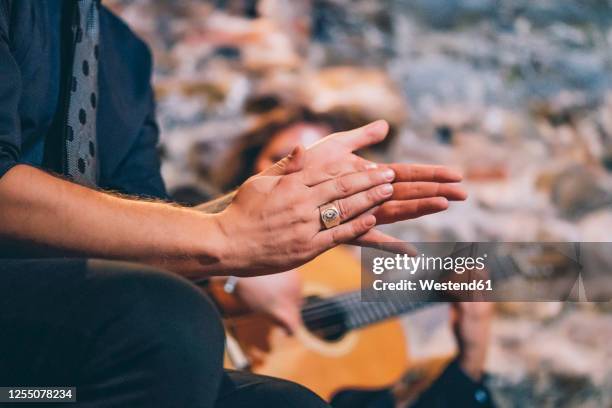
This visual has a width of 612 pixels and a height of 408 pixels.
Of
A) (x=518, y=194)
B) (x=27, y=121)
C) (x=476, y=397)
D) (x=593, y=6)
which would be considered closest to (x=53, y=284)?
(x=27, y=121)

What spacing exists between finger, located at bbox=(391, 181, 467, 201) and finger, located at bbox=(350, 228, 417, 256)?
58 mm

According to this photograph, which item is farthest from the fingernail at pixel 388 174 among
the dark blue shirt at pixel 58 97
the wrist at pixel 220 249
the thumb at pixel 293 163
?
the dark blue shirt at pixel 58 97

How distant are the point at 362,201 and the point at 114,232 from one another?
0.96ft

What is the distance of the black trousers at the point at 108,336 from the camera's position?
562 millimetres

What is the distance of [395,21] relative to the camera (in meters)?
2.32

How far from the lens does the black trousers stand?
0.56 meters

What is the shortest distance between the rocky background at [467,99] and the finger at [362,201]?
1.38 m

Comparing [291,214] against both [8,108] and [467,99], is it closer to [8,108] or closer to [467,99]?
[8,108]

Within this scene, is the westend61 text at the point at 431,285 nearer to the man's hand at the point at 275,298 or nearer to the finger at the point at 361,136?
the man's hand at the point at 275,298

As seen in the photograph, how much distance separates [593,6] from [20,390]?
2.31 metres

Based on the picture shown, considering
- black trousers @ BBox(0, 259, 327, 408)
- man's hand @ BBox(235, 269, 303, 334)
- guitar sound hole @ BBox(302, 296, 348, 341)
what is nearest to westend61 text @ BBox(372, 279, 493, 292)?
guitar sound hole @ BBox(302, 296, 348, 341)

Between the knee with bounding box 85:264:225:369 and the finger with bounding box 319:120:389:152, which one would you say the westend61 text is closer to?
the finger with bounding box 319:120:389:152

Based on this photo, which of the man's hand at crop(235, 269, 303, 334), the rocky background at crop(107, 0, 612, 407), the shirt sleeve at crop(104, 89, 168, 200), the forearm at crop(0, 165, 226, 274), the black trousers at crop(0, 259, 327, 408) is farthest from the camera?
the rocky background at crop(107, 0, 612, 407)

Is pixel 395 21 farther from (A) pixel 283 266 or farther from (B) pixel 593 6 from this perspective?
(A) pixel 283 266
